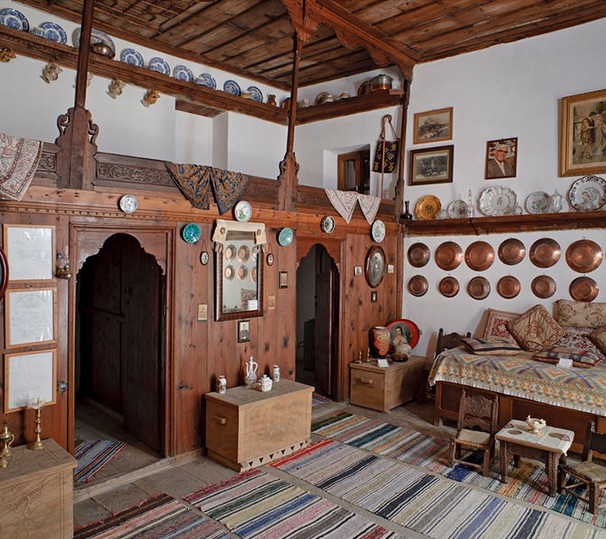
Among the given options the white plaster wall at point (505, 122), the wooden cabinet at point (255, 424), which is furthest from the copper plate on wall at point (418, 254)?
the wooden cabinet at point (255, 424)

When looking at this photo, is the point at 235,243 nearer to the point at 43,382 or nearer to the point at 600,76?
the point at 43,382

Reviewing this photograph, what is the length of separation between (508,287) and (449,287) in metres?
0.69

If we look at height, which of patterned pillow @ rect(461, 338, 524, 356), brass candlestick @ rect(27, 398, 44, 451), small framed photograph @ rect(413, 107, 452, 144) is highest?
small framed photograph @ rect(413, 107, 452, 144)

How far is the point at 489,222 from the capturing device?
558 cm

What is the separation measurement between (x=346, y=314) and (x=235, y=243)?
1.91 meters

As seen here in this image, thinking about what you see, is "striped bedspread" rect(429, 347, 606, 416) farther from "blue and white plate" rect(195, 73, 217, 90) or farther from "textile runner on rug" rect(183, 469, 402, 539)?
"blue and white plate" rect(195, 73, 217, 90)

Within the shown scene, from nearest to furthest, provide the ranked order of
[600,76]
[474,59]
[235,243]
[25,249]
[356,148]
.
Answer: [25,249] → [235,243] → [600,76] → [474,59] → [356,148]

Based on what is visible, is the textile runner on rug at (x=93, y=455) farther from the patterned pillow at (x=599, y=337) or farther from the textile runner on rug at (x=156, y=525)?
the patterned pillow at (x=599, y=337)

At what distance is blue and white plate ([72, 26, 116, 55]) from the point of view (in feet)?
16.7

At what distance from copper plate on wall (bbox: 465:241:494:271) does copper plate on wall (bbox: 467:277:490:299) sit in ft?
0.42

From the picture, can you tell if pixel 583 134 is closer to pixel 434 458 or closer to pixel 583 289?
pixel 583 289

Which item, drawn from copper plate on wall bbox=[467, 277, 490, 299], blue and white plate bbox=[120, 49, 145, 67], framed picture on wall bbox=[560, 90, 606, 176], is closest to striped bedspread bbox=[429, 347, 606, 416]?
copper plate on wall bbox=[467, 277, 490, 299]

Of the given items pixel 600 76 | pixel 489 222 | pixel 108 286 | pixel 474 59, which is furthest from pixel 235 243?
pixel 600 76

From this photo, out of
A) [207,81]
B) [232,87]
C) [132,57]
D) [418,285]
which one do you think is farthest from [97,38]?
[418,285]
